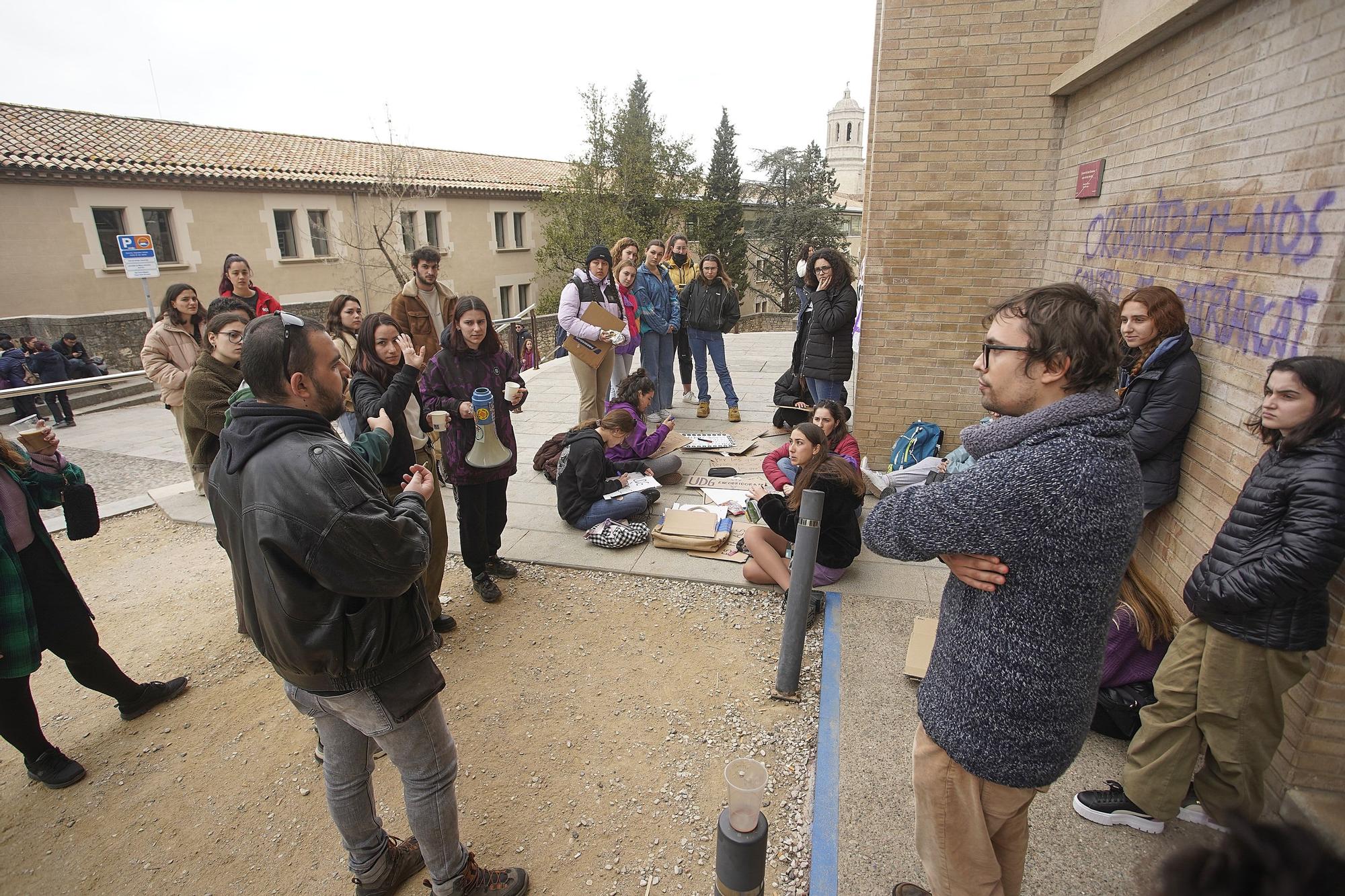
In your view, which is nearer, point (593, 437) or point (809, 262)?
point (593, 437)

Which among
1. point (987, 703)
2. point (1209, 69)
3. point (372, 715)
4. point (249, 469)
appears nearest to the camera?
point (987, 703)

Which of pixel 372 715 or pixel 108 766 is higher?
pixel 372 715

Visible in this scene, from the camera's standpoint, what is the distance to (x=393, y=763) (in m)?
2.26

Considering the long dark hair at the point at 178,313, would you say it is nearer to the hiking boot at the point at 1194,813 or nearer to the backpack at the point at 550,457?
the backpack at the point at 550,457

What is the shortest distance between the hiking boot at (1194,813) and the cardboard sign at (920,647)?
1080 mm

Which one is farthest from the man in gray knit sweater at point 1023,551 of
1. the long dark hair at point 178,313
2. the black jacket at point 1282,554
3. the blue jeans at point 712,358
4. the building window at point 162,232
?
the building window at point 162,232

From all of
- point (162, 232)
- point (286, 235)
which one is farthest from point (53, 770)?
point (286, 235)

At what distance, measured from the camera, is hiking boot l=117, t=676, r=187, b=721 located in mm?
3596

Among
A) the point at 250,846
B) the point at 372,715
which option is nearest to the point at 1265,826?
the point at 372,715

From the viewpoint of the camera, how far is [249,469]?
6.30 ft

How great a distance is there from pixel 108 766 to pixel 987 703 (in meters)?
3.99

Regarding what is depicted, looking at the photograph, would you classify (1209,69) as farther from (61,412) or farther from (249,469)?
(61,412)

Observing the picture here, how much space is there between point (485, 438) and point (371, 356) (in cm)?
81

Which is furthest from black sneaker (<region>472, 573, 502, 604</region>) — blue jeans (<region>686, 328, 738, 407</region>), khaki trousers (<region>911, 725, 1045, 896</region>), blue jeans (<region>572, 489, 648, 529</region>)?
blue jeans (<region>686, 328, 738, 407</region>)
